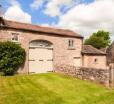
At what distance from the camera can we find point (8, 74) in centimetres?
2430

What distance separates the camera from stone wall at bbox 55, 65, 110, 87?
1784 cm

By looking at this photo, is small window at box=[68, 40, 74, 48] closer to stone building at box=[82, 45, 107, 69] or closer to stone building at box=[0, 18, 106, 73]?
stone building at box=[0, 18, 106, 73]

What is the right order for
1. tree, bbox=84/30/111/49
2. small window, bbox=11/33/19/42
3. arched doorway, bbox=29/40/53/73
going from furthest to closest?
tree, bbox=84/30/111/49, arched doorway, bbox=29/40/53/73, small window, bbox=11/33/19/42

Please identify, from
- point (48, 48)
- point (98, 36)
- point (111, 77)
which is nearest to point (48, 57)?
point (48, 48)

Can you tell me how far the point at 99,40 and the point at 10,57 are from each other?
63569 millimetres

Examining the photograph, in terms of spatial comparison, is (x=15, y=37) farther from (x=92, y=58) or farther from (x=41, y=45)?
(x=92, y=58)

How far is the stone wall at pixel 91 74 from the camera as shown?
17.8 meters

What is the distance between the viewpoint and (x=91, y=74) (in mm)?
19812

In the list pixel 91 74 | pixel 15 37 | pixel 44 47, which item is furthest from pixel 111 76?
pixel 15 37

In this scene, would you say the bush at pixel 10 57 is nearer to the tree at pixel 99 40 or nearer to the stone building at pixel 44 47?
the stone building at pixel 44 47

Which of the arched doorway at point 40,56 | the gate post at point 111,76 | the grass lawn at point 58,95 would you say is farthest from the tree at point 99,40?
the grass lawn at point 58,95

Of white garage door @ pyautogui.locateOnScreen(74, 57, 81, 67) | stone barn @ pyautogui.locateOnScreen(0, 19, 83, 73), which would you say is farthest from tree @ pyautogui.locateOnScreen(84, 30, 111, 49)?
stone barn @ pyautogui.locateOnScreen(0, 19, 83, 73)

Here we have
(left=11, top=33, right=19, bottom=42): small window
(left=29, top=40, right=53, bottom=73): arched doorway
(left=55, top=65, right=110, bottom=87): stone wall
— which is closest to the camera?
(left=55, top=65, right=110, bottom=87): stone wall

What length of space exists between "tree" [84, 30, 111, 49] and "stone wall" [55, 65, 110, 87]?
Result: 195 ft
